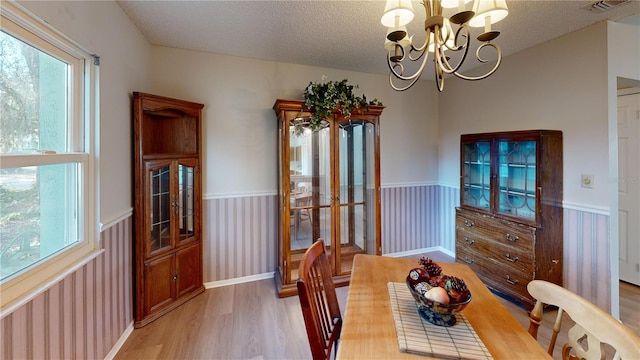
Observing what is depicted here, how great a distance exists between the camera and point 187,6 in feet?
6.55

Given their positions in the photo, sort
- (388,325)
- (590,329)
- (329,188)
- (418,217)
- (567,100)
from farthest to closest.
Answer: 1. (418,217)
2. (329,188)
3. (567,100)
4. (388,325)
5. (590,329)

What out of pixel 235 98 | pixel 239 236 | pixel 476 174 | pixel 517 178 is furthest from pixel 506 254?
pixel 235 98

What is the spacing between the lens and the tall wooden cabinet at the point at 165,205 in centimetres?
215

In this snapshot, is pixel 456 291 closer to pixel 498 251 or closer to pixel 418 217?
pixel 498 251

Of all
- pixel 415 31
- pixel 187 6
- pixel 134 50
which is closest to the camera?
pixel 187 6

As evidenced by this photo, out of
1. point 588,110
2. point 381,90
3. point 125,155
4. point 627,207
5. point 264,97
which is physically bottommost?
point 627,207

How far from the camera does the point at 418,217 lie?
3.84 metres

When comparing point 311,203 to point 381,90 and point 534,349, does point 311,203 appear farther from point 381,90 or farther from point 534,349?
point 534,349

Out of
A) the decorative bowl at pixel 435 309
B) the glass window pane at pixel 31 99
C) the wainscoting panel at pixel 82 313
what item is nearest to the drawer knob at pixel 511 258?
the decorative bowl at pixel 435 309

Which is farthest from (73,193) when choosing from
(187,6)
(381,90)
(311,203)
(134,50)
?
(381,90)

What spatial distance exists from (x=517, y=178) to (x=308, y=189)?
2.06 m

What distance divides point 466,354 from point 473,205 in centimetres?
248

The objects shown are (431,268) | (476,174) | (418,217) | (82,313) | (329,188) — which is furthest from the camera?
(418,217)

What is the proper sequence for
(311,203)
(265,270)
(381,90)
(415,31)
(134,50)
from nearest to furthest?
(134,50) → (415,31) → (311,203) → (265,270) → (381,90)
